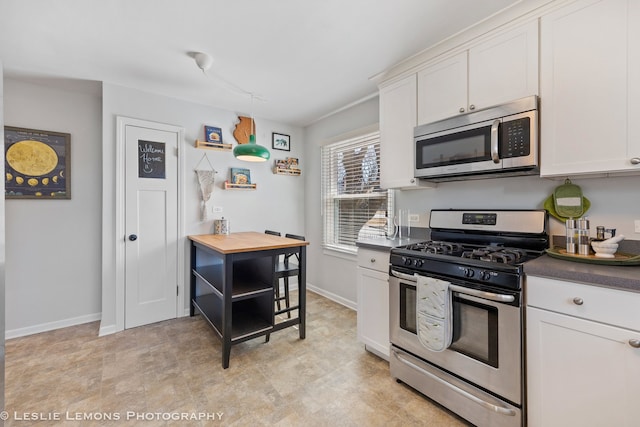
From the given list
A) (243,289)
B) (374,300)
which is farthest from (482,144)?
(243,289)

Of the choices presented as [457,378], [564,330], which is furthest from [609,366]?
[457,378]

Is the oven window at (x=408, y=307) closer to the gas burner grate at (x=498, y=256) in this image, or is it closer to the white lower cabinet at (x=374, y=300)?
the white lower cabinet at (x=374, y=300)

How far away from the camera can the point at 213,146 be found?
3.27m

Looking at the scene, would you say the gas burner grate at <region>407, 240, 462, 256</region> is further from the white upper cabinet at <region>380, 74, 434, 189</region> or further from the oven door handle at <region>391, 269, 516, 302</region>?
the white upper cabinet at <region>380, 74, 434, 189</region>

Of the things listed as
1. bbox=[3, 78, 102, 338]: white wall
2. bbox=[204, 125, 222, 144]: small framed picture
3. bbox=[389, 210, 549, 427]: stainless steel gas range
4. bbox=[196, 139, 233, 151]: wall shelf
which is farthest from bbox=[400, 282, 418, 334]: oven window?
bbox=[3, 78, 102, 338]: white wall

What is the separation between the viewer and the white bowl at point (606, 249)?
4.77 ft

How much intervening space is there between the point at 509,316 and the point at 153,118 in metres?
3.64

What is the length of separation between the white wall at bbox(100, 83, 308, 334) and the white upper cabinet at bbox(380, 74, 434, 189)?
65.7 inches

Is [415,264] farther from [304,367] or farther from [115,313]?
[115,313]

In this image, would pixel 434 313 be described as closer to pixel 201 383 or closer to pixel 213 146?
pixel 201 383

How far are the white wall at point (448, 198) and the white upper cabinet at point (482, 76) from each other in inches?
24.0

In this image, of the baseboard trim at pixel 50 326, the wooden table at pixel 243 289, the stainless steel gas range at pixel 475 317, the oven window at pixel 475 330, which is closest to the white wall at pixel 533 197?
the stainless steel gas range at pixel 475 317

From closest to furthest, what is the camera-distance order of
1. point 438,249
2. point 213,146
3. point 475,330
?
point 475,330, point 438,249, point 213,146

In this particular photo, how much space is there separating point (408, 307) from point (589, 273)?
99cm
